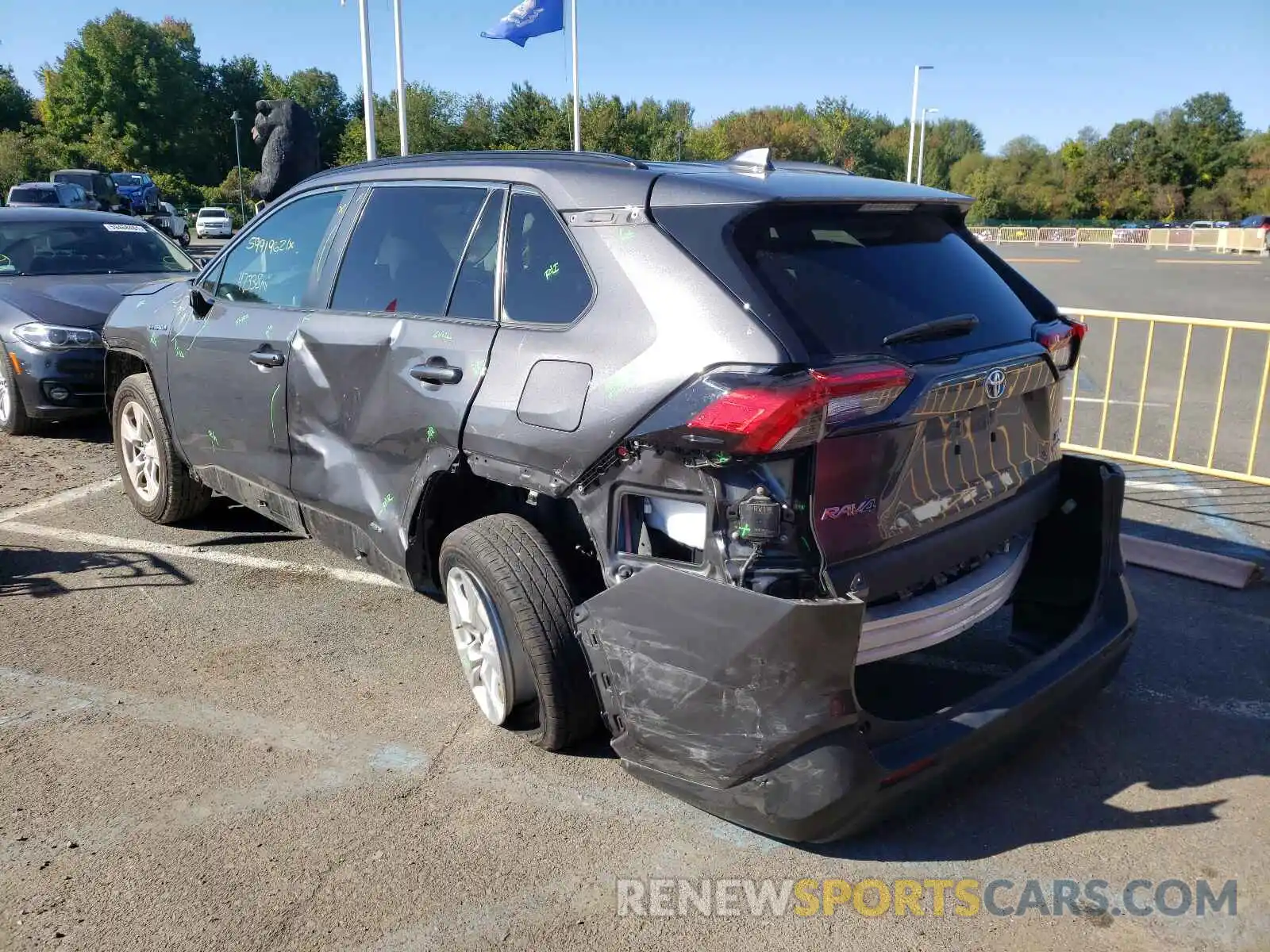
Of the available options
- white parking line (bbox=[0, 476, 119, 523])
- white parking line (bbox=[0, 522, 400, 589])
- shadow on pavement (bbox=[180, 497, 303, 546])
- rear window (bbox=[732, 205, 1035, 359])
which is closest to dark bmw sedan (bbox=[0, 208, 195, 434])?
white parking line (bbox=[0, 476, 119, 523])

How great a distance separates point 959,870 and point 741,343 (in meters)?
1.55

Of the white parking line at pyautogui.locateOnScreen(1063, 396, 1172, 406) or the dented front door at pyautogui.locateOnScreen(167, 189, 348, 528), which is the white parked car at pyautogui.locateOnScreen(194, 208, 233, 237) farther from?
the dented front door at pyautogui.locateOnScreen(167, 189, 348, 528)

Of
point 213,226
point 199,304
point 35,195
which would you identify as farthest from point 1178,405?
point 213,226

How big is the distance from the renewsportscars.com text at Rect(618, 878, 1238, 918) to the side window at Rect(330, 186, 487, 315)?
203 cm

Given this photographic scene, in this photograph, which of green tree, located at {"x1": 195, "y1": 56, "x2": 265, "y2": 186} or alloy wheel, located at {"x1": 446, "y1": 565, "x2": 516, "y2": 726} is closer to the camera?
alloy wheel, located at {"x1": 446, "y1": 565, "x2": 516, "y2": 726}

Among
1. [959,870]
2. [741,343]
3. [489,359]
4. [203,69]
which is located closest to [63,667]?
[489,359]

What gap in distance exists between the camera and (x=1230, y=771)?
321cm

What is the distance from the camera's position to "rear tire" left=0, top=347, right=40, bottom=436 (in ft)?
24.8

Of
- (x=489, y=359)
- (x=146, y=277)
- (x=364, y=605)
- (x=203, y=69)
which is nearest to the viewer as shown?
(x=489, y=359)

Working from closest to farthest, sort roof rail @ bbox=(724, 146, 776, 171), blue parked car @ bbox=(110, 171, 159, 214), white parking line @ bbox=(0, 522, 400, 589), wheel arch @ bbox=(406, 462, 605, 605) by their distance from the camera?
wheel arch @ bbox=(406, 462, 605, 605) → roof rail @ bbox=(724, 146, 776, 171) → white parking line @ bbox=(0, 522, 400, 589) → blue parked car @ bbox=(110, 171, 159, 214)

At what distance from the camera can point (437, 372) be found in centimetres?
335

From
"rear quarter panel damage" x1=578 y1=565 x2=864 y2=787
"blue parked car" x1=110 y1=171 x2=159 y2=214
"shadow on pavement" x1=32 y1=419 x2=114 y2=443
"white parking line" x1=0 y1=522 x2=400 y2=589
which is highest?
"blue parked car" x1=110 y1=171 x2=159 y2=214

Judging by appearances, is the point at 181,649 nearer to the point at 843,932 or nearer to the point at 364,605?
the point at 364,605

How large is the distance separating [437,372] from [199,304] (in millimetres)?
2035
